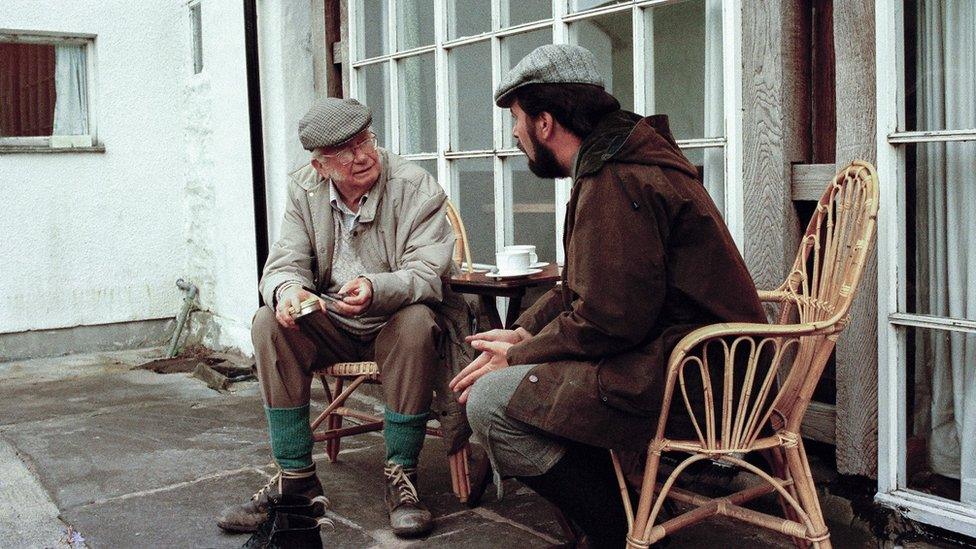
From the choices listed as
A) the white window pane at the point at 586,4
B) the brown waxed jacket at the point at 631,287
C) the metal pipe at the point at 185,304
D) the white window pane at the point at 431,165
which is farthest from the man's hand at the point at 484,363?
the metal pipe at the point at 185,304

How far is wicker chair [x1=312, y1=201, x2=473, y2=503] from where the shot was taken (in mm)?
3715

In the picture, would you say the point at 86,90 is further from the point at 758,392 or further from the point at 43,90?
the point at 758,392

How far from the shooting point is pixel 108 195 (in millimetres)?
7586

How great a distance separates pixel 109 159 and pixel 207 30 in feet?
4.25

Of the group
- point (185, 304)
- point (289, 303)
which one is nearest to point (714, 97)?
point (289, 303)

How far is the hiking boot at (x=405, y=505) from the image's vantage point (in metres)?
3.43

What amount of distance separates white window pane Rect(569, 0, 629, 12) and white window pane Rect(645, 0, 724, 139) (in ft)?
0.76

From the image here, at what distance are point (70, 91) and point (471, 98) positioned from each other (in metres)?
3.95

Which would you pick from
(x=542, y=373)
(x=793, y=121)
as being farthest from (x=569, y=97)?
(x=793, y=121)

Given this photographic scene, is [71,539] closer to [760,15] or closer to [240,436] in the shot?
[240,436]

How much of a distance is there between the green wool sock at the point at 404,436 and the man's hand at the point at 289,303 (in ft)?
1.48

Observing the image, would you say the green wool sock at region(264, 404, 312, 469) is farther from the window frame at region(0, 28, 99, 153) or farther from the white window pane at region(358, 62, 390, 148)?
the window frame at region(0, 28, 99, 153)

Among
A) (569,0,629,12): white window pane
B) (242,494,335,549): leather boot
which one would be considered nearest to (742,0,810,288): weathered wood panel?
(569,0,629,12): white window pane

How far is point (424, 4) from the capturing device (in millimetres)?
5426
